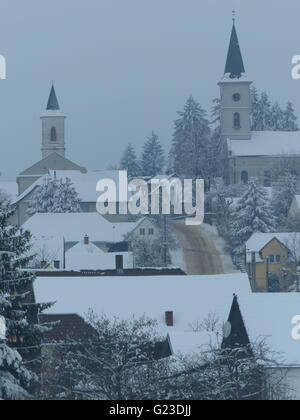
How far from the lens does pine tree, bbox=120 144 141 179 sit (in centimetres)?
6919

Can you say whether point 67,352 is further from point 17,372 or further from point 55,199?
point 55,199

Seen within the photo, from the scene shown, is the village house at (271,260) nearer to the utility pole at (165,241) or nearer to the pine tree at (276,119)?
the utility pole at (165,241)

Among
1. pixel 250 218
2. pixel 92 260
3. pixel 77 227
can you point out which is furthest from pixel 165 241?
pixel 77 227

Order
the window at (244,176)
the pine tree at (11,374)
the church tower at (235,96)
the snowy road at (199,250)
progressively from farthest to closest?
the church tower at (235,96) → the window at (244,176) → the snowy road at (199,250) → the pine tree at (11,374)

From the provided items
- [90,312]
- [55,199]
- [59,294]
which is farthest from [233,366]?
[55,199]

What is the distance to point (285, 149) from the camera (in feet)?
236

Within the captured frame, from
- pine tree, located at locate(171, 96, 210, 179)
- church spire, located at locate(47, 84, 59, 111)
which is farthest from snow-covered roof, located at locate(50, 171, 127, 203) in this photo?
church spire, located at locate(47, 84, 59, 111)

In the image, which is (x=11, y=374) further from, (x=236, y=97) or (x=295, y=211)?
(x=236, y=97)

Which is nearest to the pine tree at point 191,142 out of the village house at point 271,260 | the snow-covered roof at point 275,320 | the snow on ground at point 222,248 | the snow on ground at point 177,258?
the snow on ground at point 222,248

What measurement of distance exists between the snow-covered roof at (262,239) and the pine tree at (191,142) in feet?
54.7

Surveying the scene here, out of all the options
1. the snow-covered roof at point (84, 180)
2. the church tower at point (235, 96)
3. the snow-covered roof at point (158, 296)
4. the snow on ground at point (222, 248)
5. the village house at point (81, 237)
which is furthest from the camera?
the church tower at point (235, 96)

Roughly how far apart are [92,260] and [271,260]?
6.78 meters

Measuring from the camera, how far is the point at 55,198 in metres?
60.8

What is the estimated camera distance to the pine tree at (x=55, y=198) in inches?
2315
